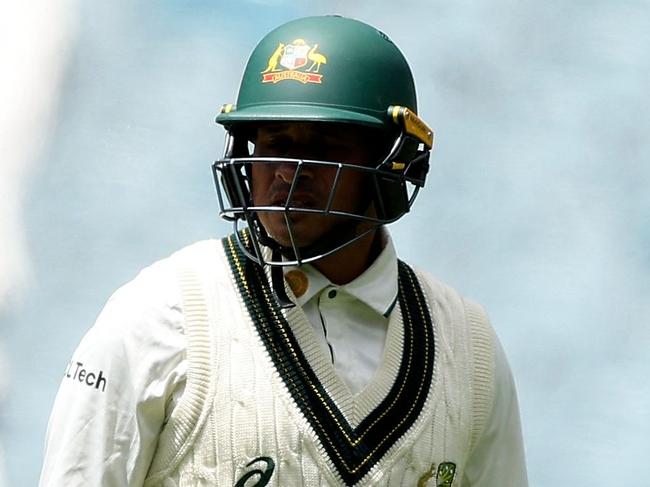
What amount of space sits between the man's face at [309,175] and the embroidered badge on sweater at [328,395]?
11 centimetres

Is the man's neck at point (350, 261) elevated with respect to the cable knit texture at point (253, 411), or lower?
elevated

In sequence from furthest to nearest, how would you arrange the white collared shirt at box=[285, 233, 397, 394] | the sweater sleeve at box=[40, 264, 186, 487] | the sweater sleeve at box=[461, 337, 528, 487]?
the sweater sleeve at box=[461, 337, 528, 487]
the white collared shirt at box=[285, 233, 397, 394]
the sweater sleeve at box=[40, 264, 186, 487]

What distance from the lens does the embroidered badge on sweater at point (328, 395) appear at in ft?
10.2

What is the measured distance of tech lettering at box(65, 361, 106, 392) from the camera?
2.99 meters

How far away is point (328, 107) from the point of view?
3.26m

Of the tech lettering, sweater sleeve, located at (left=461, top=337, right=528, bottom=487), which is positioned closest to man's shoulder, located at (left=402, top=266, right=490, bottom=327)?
sweater sleeve, located at (left=461, top=337, right=528, bottom=487)

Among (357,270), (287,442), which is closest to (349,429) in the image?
(287,442)

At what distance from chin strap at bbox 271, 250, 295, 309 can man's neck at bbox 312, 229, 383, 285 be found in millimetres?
97

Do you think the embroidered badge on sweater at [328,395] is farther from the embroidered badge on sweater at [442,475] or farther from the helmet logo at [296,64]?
the helmet logo at [296,64]

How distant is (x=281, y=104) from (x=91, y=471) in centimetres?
87

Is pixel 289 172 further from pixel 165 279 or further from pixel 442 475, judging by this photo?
pixel 442 475

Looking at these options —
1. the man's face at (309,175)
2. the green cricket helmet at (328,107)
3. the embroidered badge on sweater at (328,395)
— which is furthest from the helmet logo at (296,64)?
the embroidered badge on sweater at (328,395)

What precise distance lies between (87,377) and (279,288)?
1.47 feet

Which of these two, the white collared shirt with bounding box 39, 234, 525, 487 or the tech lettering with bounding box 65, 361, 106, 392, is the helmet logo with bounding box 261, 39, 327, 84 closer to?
the white collared shirt with bounding box 39, 234, 525, 487
